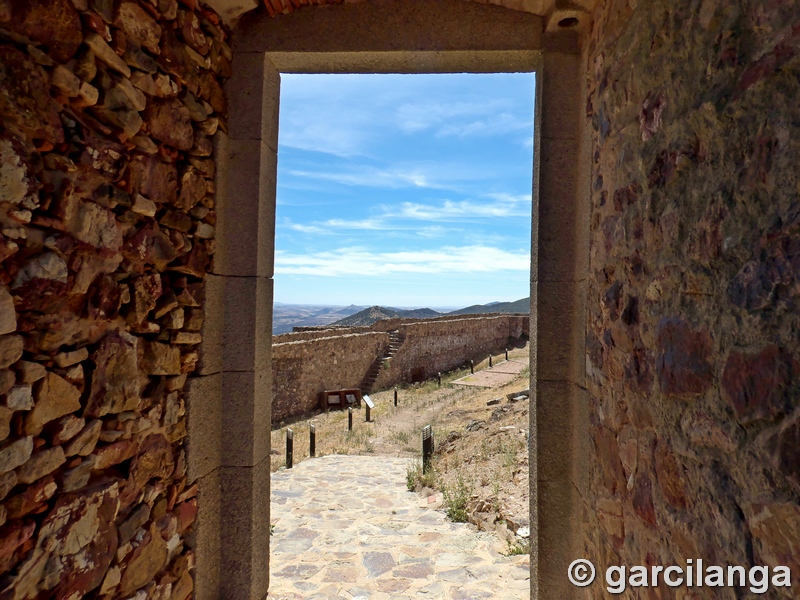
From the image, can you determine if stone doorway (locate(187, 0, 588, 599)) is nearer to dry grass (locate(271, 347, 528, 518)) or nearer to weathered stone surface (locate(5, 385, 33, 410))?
weathered stone surface (locate(5, 385, 33, 410))

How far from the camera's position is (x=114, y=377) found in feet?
6.66

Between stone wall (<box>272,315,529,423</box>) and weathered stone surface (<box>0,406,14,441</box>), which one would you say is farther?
stone wall (<box>272,315,529,423</box>)

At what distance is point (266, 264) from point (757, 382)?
259 centimetres

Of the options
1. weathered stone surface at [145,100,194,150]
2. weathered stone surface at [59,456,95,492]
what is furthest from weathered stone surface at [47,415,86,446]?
weathered stone surface at [145,100,194,150]

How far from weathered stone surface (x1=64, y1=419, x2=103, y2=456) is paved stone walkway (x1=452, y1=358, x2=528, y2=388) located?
13.4m

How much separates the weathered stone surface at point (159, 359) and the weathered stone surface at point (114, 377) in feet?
0.21

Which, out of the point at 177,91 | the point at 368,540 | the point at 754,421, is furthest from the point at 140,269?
the point at 368,540

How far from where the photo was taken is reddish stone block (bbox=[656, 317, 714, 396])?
1422 mm

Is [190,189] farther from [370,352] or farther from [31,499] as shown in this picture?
[370,352]

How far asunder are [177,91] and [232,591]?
9.63 feet

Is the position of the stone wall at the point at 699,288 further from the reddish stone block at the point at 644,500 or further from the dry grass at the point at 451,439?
the dry grass at the point at 451,439

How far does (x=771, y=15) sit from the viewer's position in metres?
1.17

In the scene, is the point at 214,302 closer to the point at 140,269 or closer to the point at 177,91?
the point at 140,269

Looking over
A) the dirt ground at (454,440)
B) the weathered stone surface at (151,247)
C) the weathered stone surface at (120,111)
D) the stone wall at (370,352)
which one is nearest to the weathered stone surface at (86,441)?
the weathered stone surface at (151,247)
